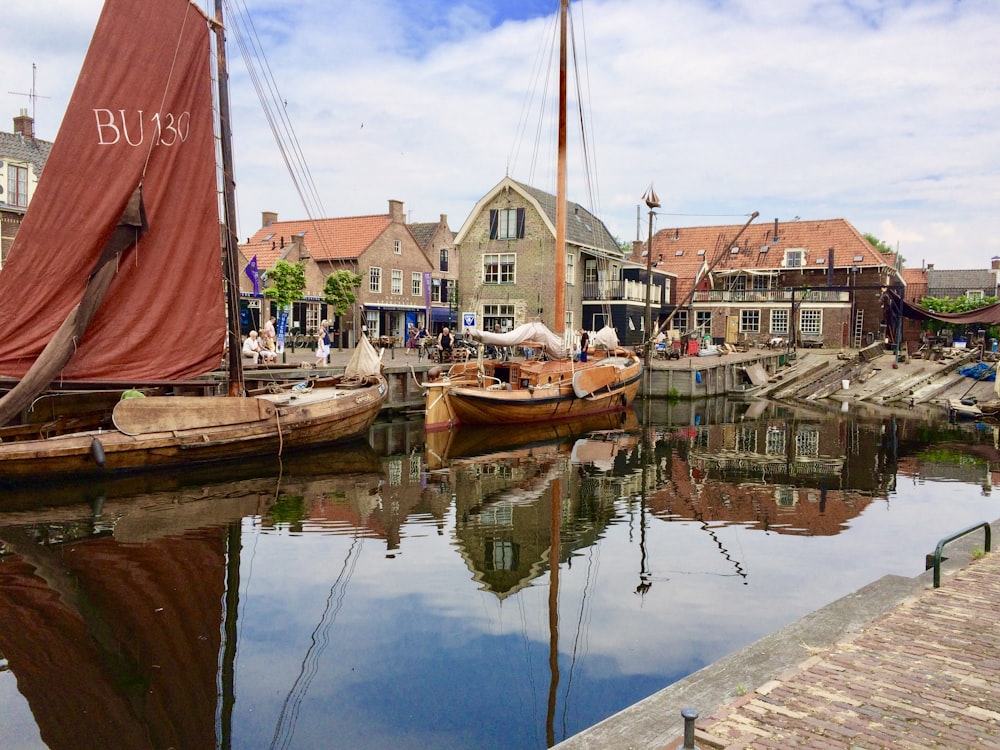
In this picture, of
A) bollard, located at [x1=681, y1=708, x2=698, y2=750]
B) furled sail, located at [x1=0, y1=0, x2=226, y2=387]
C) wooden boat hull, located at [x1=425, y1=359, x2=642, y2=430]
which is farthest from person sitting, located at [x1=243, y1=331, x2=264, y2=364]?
bollard, located at [x1=681, y1=708, x2=698, y2=750]

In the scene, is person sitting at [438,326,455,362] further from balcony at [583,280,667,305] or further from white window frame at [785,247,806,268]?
white window frame at [785,247,806,268]

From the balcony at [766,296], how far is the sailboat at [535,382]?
67.8 ft

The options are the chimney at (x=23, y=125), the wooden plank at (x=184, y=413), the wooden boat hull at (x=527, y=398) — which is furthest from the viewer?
the chimney at (x=23, y=125)

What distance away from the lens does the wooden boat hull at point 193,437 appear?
14164 millimetres

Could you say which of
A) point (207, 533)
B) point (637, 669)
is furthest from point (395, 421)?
point (637, 669)

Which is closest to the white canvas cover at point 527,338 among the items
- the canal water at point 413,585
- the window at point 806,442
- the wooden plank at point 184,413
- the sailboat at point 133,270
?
the canal water at point 413,585

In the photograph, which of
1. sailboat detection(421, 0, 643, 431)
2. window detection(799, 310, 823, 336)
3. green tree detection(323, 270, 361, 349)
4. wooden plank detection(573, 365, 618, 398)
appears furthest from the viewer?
window detection(799, 310, 823, 336)

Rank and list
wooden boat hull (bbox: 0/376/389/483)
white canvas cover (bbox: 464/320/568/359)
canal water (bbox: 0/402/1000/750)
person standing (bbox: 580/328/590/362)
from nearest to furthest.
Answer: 1. canal water (bbox: 0/402/1000/750)
2. wooden boat hull (bbox: 0/376/389/483)
3. white canvas cover (bbox: 464/320/568/359)
4. person standing (bbox: 580/328/590/362)

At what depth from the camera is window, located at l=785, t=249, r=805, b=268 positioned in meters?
47.0

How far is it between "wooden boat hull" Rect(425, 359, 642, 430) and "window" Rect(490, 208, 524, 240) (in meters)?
14.5

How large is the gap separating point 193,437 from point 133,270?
3715 millimetres

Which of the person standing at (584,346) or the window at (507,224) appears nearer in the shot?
the person standing at (584,346)

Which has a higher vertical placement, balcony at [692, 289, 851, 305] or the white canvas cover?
balcony at [692, 289, 851, 305]

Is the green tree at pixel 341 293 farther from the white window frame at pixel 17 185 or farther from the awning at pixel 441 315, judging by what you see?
the white window frame at pixel 17 185
